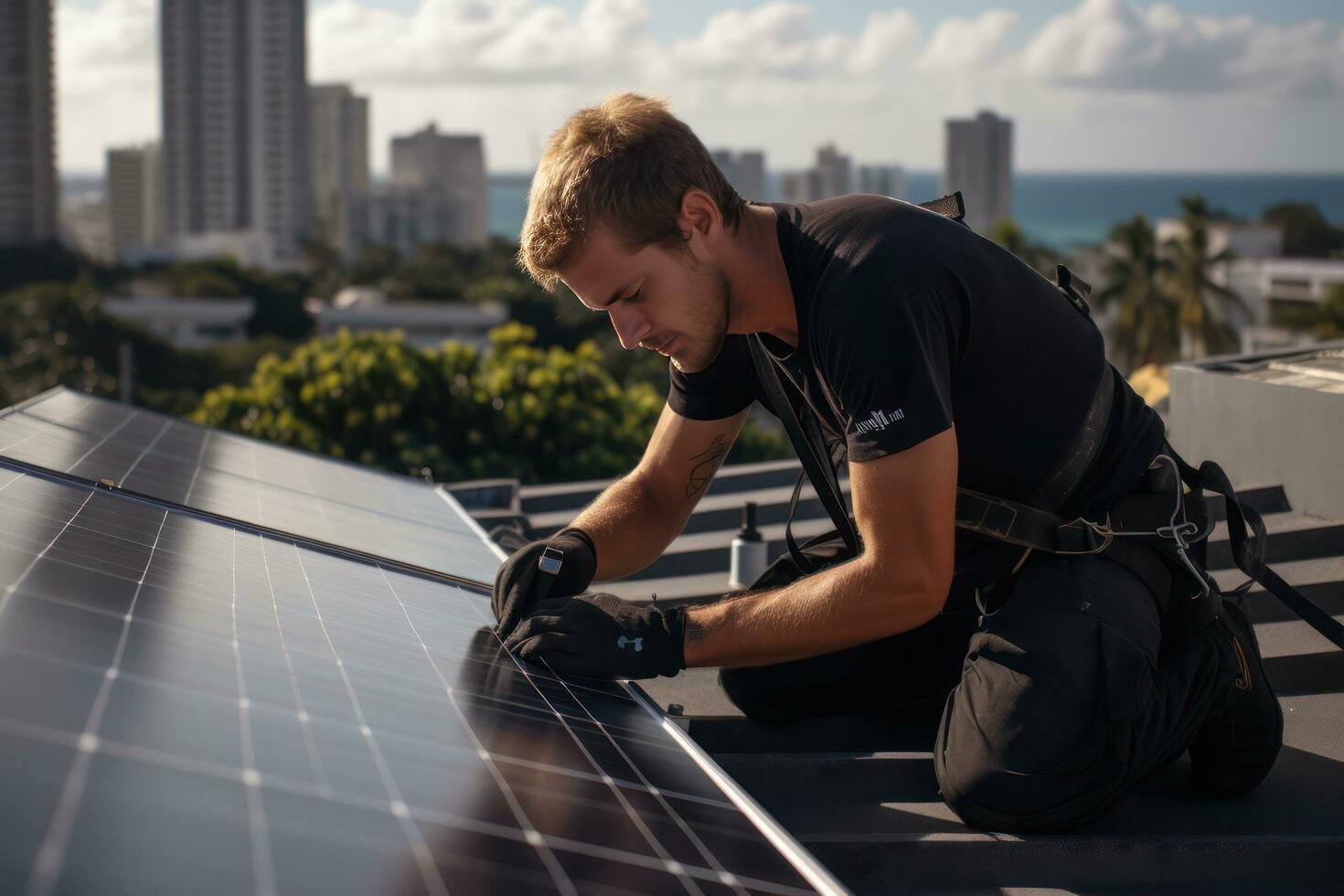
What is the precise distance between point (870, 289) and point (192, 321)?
3159 inches

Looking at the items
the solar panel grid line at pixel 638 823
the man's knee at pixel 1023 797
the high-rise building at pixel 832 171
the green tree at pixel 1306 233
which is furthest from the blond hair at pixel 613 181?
the high-rise building at pixel 832 171

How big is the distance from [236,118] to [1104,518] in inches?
5954

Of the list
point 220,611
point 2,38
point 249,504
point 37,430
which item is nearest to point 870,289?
point 220,611

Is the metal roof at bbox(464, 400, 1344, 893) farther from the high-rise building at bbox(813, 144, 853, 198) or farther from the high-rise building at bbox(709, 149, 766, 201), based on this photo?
the high-rise building at bbox(813, 144, 853, 198)

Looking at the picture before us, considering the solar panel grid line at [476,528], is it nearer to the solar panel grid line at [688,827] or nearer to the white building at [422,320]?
the solar panel grid line at [688,827]

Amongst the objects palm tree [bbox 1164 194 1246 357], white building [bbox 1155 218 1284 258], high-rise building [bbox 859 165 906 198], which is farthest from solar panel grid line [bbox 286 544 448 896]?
high-rise building [bbox 859 165 906 198]

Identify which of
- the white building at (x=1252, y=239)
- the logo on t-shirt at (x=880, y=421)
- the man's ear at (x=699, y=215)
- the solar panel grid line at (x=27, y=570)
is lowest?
the solar panel grid line at (x=27, y=570)

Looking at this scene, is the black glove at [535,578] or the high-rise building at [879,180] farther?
the high-rise building at [879,180]

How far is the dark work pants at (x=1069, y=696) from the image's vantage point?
109 inches

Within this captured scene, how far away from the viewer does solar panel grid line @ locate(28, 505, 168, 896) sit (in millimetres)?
1194

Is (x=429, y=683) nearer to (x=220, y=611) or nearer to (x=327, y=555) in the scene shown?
(x=220, y=611)

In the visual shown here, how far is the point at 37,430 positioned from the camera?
4.21 metres

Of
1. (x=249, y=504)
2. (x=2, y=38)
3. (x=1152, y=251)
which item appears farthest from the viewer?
(x=2, y=38)

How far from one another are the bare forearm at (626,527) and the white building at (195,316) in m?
76.8
